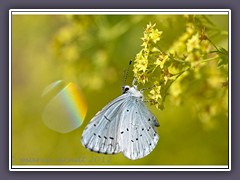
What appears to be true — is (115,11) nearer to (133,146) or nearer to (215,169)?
(133,146)

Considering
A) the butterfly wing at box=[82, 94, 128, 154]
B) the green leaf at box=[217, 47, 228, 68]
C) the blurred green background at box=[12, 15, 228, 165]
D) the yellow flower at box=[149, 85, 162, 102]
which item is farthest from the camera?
the blurred green background at box=[12, 15, 228, 165]

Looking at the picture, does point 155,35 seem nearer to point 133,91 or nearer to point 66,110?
point 133,91

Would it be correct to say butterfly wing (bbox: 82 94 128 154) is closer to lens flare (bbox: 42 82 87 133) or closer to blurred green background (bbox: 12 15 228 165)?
blurred green background (bbox: 12 15 228 165)

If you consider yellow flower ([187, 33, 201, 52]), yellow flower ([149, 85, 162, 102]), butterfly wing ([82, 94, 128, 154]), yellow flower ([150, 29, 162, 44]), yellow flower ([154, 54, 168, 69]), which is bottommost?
butterfly wing ([82, 94, 128, 154])

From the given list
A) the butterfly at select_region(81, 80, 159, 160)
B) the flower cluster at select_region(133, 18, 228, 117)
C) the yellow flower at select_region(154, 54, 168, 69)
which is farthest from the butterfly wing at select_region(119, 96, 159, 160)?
the yellow flower at select_region(154, 54, 168, 69)

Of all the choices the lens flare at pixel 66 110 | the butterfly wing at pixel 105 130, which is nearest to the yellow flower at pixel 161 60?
the butterfly wing at pixel 105 130

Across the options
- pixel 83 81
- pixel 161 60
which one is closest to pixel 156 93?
pixel 161 60

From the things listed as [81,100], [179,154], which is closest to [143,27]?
[81,100]

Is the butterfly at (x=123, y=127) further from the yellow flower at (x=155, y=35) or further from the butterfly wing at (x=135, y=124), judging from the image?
the yellow flower at (x=155, y=35)
